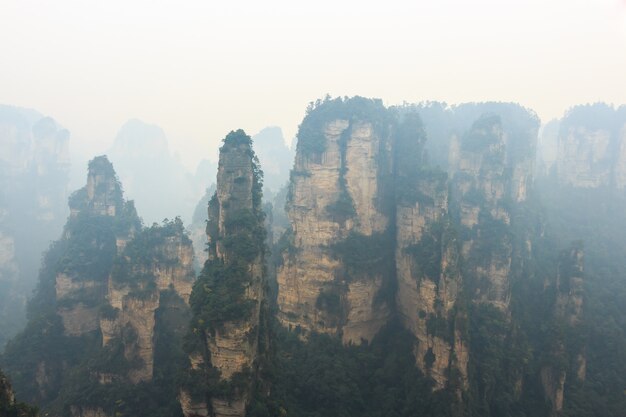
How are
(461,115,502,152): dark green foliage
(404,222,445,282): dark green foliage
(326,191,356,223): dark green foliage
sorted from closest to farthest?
1. (404,222,445,282): dark green foliage
2. (326,191,356,223): dark green foliage
3. (461,115,502,152): dark green foliage

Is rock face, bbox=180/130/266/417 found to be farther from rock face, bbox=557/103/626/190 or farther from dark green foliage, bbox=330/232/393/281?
rock face, bbox=557/103/626/190

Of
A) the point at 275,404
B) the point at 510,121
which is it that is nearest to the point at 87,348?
the point at 275,404

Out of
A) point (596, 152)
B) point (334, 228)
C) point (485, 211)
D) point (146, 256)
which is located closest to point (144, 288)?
point (146, 256)

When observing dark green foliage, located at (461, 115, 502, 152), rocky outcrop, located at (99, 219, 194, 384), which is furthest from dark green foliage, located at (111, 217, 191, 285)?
dark green foliage, located at (461, 115, 502, 152)

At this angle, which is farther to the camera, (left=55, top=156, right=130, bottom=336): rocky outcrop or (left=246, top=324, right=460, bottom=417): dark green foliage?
(left=55, top=156, right=130, bottom=336): rocky outcrop

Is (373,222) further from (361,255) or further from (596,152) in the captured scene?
(596,152)

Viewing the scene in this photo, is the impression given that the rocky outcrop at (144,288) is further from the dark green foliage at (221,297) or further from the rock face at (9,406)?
the rock face at (9,406)

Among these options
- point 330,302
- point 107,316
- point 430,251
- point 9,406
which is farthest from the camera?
point 330,302
